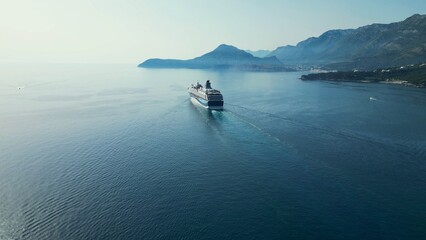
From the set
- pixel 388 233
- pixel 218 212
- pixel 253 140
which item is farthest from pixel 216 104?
pixel 388 233

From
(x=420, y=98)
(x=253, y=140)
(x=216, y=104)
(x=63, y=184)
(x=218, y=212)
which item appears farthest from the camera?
(x=420, y=98)

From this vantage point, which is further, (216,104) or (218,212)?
(216,104)

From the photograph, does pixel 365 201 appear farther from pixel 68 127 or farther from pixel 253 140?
pixel 68 127

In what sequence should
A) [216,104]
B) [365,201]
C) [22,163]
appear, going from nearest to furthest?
[365,201] < [22,163] < [216,104]

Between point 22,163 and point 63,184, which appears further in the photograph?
point 22,163

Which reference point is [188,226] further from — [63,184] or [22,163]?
[22,163]

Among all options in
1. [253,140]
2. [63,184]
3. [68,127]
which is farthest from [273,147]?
[68,127]
